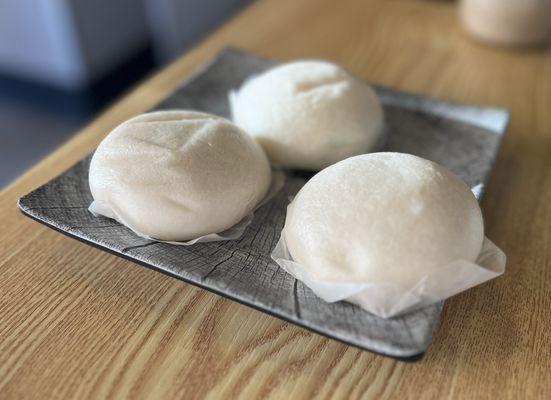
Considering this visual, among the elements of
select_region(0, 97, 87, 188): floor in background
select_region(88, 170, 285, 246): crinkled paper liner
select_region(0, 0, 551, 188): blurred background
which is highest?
select_region(88, 170, 285, 246): crinkled paper liner

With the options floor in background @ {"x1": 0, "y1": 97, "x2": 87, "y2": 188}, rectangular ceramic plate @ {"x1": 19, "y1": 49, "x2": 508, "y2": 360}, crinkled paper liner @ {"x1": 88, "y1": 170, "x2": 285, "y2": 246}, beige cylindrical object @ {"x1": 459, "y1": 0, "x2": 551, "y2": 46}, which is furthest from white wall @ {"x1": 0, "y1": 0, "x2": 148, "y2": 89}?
crinkled paper liner @ {"x1": 88, "y1": 170, "x2": 285, "y2": 246}

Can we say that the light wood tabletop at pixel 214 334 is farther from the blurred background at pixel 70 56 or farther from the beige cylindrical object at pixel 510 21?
the blurred background at pixel 70 56

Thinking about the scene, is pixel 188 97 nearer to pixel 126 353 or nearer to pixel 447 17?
pixel 126 353

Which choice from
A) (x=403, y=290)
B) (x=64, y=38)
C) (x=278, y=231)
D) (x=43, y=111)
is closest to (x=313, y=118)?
(x=278, y=231)

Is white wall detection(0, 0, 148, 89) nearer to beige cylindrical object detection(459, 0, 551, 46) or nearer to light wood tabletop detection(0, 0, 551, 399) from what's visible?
light wood tabletop detection(0, 0, 551, 399)

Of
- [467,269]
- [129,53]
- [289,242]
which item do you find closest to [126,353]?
[289,242]

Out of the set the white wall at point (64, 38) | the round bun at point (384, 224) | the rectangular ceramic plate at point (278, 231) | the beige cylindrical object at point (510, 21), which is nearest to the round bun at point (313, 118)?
the rectangular ceramic plate at point (278, 231)
